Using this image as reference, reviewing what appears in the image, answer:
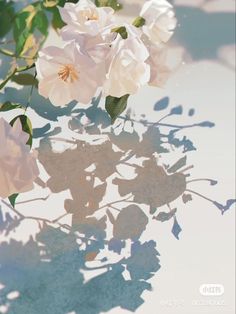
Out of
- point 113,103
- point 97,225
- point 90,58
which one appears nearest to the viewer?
point 90,58

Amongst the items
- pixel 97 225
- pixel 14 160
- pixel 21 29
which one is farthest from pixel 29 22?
pixel 97 225

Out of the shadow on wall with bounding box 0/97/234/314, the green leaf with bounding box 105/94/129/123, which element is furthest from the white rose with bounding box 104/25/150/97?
the shadow on wall with bounding box 0/97/234/314

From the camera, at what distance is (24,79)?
0.84 m

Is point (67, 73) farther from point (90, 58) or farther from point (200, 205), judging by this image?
point (200, 205)

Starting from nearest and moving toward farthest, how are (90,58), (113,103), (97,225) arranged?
(90,58) → (113,103) → (97,225)

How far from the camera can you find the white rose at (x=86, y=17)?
0.70 meters

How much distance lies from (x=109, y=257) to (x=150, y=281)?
90 millimetres

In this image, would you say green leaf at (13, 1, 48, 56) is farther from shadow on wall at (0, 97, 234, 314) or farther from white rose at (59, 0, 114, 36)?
shadow on wall at (0, 97, 234, 314)

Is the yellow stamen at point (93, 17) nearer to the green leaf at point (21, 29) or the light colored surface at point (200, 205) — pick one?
the green leaf at point (21, 29)

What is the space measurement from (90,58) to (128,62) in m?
0.05

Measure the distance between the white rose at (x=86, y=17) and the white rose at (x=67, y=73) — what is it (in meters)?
0.03

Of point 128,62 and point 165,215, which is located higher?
point 128,62

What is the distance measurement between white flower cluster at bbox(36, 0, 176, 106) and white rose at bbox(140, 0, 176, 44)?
47 mm

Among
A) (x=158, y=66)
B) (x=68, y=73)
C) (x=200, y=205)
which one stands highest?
(x=68, y=73)
